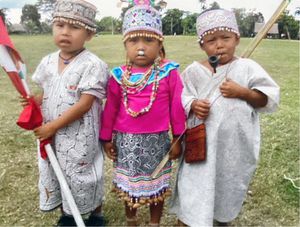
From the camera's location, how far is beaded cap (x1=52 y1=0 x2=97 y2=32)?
2875 mm

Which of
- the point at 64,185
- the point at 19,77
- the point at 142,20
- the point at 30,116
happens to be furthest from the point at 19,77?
the point at 142,20

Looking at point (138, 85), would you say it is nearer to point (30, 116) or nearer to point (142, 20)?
point (142, 20)

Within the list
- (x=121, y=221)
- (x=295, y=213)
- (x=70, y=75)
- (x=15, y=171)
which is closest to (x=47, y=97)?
(x=70, y=75)

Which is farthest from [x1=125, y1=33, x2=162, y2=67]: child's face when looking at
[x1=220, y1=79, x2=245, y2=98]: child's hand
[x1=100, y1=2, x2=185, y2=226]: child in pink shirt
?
[x1=220, y1=79, x2=245, y2=98]: child's hand

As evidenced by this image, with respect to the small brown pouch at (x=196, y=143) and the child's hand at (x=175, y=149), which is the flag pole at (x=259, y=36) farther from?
the small brown pouch at (x=196, y=143)

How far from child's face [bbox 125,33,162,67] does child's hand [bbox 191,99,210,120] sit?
39 cm

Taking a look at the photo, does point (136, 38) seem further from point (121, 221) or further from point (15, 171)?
point (15, 171)

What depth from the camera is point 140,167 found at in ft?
10.00

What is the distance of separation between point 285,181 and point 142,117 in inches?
78.0

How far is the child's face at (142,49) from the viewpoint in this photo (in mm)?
2871

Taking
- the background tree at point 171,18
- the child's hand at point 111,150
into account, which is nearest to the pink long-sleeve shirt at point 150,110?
the child's hand at point 111,150

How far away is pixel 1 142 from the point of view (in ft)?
18.5

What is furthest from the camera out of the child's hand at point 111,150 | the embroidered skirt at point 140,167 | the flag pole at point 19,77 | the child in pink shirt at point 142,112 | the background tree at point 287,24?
the background tree at point 287,24

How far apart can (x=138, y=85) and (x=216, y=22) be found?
0.61 m
